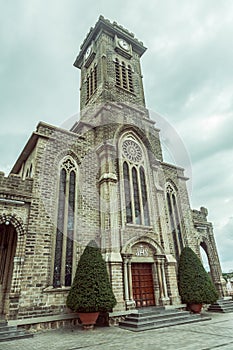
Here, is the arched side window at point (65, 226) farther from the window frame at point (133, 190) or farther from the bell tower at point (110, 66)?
the bell tower at point (110, 66)

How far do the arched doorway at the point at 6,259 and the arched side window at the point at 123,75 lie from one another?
12808 mm

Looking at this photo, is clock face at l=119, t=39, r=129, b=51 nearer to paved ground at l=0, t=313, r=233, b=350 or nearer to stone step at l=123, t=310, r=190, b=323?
stone step at l=123, t=310, r=190, b=323

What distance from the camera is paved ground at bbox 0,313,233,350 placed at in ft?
18.6

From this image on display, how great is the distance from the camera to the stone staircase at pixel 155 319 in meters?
8.28

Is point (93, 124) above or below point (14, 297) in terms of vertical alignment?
above

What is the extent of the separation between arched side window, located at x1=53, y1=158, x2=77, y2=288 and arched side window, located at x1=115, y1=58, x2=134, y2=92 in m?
9.17

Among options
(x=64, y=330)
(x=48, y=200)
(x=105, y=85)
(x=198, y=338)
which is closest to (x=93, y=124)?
(x=105, y=85)

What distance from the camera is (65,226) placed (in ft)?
33.8

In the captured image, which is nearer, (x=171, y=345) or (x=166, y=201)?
(x=171, y=345)

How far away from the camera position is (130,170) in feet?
43.9

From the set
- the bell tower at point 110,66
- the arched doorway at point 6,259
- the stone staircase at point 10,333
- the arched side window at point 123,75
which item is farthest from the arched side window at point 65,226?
the arched side window at point 123,75

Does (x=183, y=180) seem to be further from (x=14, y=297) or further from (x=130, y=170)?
(x=14, y=297)

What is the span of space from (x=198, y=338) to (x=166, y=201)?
889 cm

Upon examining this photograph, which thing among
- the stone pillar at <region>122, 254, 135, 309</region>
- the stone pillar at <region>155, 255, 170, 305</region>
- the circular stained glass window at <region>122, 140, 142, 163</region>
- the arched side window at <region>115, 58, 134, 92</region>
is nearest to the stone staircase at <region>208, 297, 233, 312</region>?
the stone pillar at <region>155, 255, 170, 305</region>
